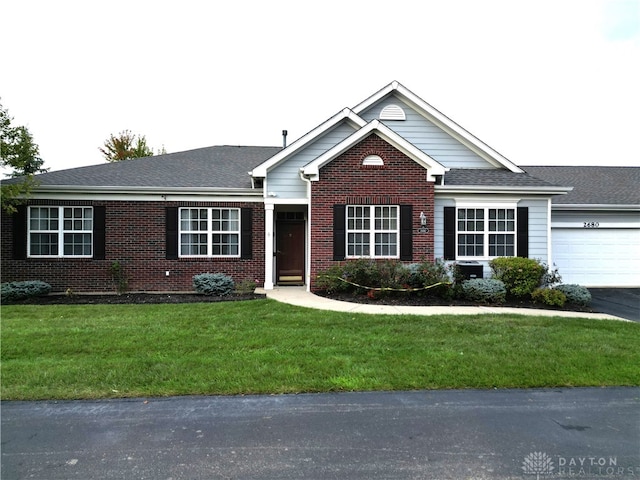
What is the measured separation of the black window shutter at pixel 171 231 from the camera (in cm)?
1251

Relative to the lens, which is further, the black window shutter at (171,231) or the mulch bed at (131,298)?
the black window shutter at (171,231)

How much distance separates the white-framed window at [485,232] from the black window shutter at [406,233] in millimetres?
1679

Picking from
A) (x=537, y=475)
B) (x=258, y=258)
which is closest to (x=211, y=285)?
(x=258, y=258)

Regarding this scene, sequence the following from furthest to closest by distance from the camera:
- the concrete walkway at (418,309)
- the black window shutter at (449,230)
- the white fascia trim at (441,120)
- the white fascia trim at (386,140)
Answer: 1. the white fascia trim at (441,120)
2. the black window shutter at (449,230)
3. the white fascia trim at (386,140)
4. the concrete walkway at (418,309)

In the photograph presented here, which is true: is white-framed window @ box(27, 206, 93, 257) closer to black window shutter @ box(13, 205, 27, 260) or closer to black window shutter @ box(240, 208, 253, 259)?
black window shutter @ box(13, 205, 27, 260)

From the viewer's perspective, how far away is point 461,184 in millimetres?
12672

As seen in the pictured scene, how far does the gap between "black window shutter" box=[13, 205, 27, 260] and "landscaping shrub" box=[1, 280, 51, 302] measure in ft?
3.37

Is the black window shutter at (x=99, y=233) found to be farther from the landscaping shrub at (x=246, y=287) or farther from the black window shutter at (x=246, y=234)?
the landscaping shrub at (x=246, y=287)

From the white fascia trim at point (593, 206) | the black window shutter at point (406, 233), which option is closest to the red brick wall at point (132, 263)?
the black window shutter at point (406, 233)

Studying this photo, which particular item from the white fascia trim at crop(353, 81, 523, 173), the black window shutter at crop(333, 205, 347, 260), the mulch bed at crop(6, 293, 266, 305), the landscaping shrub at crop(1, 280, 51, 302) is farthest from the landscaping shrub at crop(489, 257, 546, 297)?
the landscaping shrub at crop(1, 280, 51, 302)

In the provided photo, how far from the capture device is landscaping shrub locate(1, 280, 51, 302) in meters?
10.7

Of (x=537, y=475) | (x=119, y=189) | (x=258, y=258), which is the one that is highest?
(x=119, y=189)

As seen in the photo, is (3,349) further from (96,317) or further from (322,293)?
(322,293)

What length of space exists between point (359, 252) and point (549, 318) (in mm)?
5290
